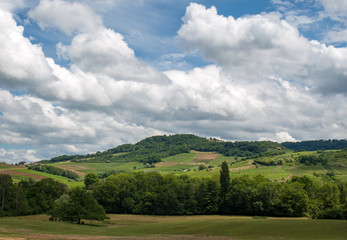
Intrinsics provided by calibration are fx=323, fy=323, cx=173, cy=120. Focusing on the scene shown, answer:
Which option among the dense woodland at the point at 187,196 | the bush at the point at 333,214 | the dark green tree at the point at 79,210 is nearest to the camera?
the bush at the point at 333,214

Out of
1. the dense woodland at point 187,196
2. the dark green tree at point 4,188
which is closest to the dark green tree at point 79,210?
the dense woodland at point 187,196

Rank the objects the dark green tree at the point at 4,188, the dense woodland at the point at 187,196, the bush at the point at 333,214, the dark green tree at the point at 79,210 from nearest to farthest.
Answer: the bush at the point at 333,214
the dark green tree at the point at 79,210
the dark green tree at the point at 4,188
the dense woodland at the point at 187,196

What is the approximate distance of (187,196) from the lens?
13162 cm

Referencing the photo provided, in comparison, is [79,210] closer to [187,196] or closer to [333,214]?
[187,196]

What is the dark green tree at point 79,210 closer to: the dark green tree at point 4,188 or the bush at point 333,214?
the dark green tree at point 4,188

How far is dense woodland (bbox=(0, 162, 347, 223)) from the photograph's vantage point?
366ft

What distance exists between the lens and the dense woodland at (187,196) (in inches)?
4392

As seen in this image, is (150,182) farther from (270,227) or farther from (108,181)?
(270,227)

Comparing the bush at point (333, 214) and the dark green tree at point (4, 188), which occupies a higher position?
the dark green tree at point (4, 188)

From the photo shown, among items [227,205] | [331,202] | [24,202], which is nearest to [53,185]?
[24,202]

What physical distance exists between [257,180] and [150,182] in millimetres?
47073

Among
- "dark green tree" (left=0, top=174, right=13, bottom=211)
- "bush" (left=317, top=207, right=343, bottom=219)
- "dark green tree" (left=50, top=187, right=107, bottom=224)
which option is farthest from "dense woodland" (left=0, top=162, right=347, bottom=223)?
"bush" (left=317, top=207, right=343, bottom=219)

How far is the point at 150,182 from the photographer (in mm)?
145500

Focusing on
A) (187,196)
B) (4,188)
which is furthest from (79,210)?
(187,196)
